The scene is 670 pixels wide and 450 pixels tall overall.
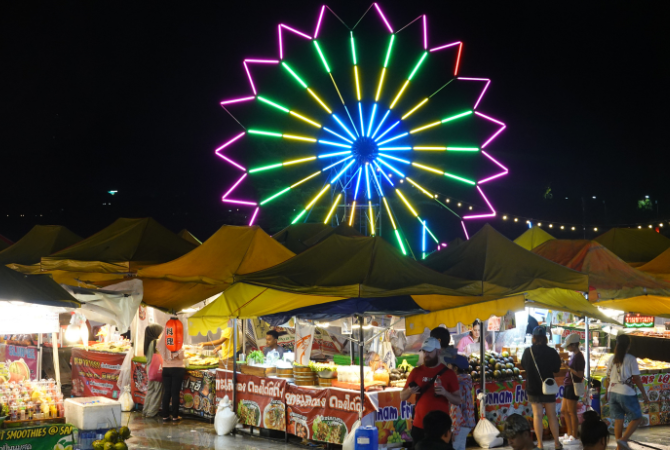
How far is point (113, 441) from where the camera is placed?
7836 millimetres

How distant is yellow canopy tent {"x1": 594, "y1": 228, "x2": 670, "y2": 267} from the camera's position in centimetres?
1445

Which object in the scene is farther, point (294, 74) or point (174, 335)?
point (294, 74)

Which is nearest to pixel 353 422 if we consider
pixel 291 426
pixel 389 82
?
pixel 291 426

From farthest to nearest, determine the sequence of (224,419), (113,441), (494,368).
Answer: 1. (224,419)
2. (494,368)
3. (113,441)

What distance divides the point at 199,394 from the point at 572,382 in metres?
6.18

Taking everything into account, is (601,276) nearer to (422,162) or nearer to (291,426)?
(291,426)

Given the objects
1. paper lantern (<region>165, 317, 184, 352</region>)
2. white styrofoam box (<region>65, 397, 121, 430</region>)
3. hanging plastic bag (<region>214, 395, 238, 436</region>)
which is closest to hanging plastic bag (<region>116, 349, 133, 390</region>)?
paper lantern (<region>165, 317, 184, 352</region>)

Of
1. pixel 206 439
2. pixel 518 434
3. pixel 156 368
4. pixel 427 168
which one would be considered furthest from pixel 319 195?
pixel 518 434

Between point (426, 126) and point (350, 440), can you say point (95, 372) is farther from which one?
point (426, 126)

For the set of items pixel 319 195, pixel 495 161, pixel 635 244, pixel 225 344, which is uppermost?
pixel 495 161

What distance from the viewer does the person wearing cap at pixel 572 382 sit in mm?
9992

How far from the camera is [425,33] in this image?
17.6 metres

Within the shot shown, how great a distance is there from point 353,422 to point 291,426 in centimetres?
137

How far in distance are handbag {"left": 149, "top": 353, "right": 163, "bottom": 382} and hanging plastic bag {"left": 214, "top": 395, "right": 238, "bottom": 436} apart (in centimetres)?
201
